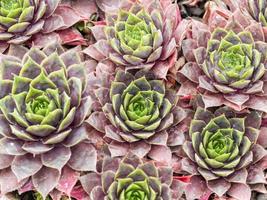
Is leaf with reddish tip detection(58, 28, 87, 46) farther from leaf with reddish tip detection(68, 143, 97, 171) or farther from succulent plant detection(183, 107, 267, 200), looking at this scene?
succulent plant detection(183, 107, 267, 200)

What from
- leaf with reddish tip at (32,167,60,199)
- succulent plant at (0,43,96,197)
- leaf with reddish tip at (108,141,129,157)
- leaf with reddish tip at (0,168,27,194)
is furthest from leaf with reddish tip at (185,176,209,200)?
leaf with reddish tip at (0,168,27,194)

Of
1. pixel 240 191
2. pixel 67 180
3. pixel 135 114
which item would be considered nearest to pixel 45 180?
pixel 67 180

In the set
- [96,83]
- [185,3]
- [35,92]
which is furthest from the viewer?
[185,3]

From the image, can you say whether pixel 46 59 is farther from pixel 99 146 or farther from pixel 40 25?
pixel 99 146

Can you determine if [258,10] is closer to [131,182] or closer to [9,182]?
[131,182]

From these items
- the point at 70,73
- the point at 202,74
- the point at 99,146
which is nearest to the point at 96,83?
the point at 70,73

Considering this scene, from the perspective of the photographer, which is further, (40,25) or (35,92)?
(40,25)

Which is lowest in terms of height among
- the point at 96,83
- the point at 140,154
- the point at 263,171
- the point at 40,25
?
the point at 263,171
